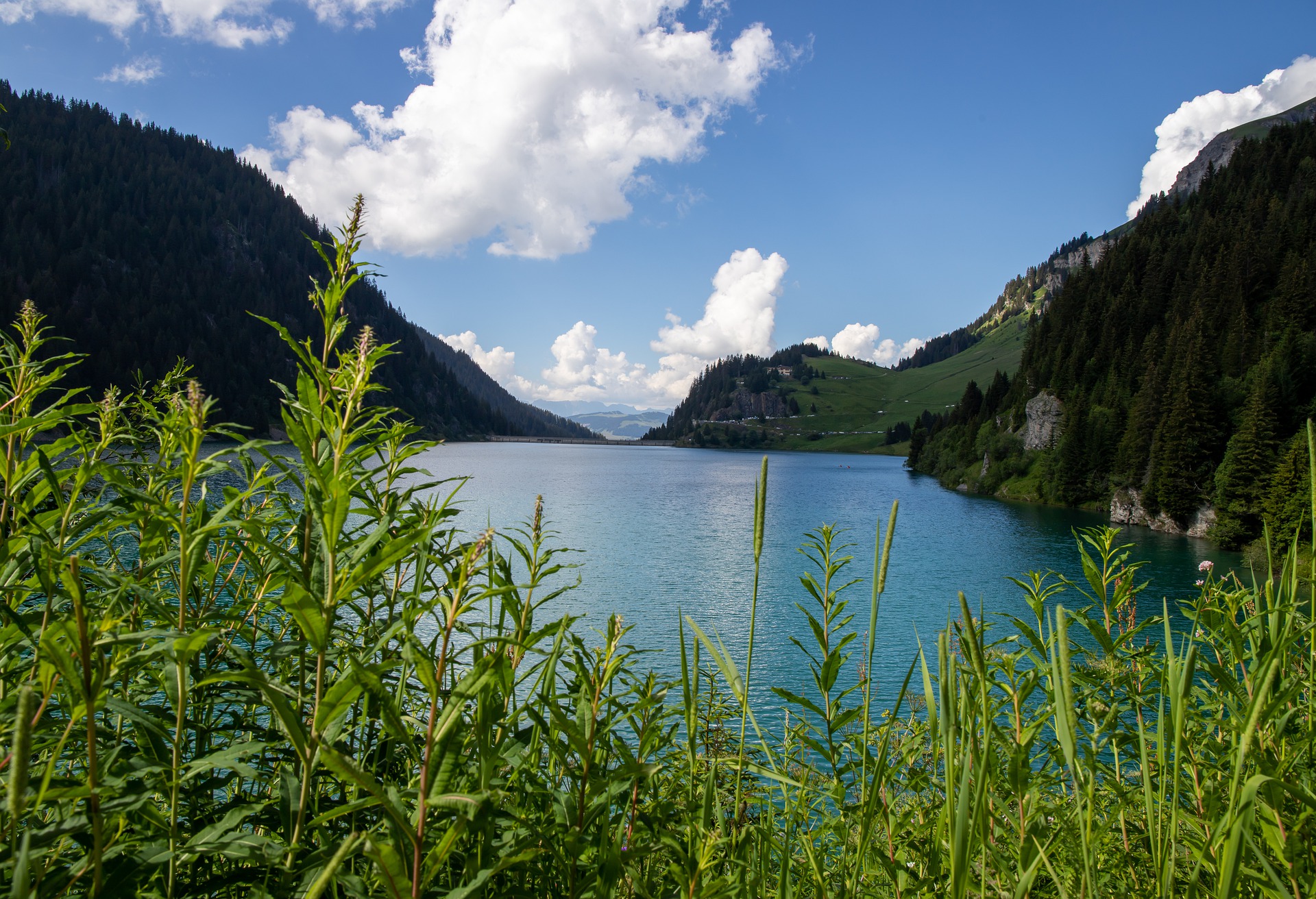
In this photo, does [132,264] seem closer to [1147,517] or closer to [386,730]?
[386,730]

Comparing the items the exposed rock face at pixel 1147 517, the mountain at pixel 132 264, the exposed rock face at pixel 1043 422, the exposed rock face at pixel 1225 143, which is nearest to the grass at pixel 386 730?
the exposed rock face at pixel 1147 517

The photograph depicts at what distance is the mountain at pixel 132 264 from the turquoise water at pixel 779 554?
7322cm

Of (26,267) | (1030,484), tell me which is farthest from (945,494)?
(26,267)

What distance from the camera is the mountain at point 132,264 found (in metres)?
121

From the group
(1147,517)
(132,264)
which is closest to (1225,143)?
(1147,517)

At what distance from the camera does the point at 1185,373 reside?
54000 millimetres

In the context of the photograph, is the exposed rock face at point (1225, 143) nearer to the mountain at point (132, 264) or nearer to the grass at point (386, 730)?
the mountain at point (132, 264)

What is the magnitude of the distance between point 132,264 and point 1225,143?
11823 inches

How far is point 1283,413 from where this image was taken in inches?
1917

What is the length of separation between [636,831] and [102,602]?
2110mm

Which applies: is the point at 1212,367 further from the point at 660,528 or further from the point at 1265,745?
the point at 1265,745

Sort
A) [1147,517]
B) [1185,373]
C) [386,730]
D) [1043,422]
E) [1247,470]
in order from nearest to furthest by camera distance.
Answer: [386,730] < [1247,470] < [1147,517] < [1185,373] < [1043,422]

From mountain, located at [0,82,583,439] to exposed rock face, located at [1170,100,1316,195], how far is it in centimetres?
21584

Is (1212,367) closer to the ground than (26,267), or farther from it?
closer to the ground
